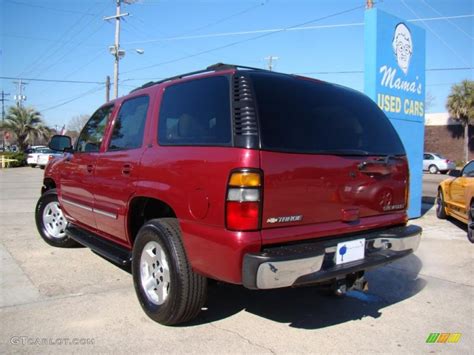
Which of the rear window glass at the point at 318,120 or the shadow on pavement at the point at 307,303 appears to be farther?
the shadow on pavement at the point at 307,303

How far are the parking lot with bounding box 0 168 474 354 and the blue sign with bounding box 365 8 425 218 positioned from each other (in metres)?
3.87

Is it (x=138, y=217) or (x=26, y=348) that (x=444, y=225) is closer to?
(x=138, y=217)

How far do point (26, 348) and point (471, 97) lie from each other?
4069 cm

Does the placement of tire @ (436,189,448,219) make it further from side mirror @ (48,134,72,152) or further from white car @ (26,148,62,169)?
white car @ (26,148,62,169)

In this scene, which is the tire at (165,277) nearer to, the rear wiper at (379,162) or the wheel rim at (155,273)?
the wheel rim at (155,273)

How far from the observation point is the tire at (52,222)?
6.30 metres

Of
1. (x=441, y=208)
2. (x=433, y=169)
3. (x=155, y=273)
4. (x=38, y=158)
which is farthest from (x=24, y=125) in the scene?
(x=155, y=273)

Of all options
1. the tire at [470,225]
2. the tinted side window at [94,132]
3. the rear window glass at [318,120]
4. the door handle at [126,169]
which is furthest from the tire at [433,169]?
the door handle at [126,169]

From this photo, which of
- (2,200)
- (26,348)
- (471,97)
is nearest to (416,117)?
(26,348)

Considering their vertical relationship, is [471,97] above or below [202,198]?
above

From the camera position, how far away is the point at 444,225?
8.67m

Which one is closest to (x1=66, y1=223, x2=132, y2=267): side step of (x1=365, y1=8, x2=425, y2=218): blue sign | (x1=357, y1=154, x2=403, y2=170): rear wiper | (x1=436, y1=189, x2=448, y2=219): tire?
(x1=357, y1=154, x2=403, y2=170): rear wiper

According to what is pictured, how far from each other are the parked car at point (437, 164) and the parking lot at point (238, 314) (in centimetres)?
2609

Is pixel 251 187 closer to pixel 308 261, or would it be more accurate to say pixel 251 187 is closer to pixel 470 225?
pixel 308 261
